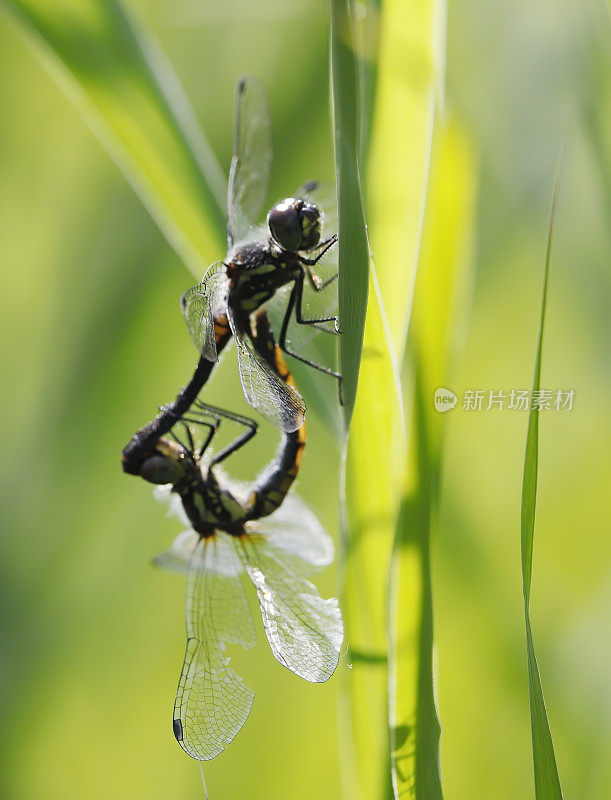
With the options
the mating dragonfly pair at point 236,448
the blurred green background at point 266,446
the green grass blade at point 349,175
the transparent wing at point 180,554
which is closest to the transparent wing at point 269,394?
the mating dragonfly pair at point 236,448

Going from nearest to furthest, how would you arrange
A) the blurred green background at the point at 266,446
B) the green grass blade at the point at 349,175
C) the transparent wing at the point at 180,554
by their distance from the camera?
1. the green grass blade at the point at 349,175
2. the blurred green background at the point at 266,446
3. the transparent wing at the point at 180,554

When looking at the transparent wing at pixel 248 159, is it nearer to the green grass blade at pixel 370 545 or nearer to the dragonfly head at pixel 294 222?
the dragonfly head at pixel 294 222

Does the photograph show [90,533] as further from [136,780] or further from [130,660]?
[136,780]

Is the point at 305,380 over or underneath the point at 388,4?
underneath

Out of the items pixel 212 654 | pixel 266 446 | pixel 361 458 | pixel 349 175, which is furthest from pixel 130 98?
pixel 212 654

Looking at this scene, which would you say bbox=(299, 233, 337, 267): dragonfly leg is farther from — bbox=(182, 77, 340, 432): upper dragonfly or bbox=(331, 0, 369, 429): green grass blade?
bbox=(331, 0, 369, 429): green grass blade

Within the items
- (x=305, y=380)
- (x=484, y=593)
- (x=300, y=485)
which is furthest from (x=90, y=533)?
(x=484, y=593)
